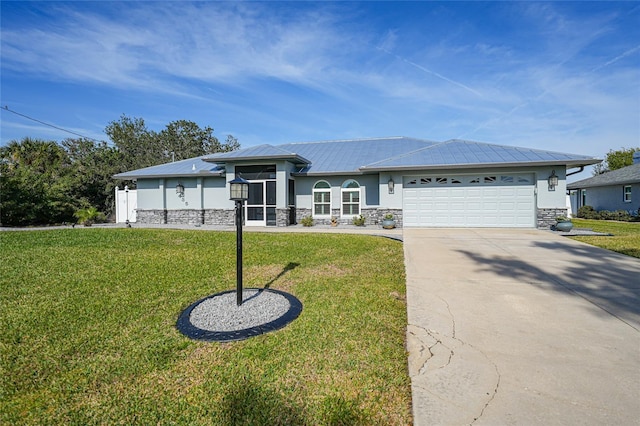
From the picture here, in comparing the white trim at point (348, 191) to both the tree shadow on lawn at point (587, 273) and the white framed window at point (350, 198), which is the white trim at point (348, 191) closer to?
the white framed window at point (350, 198)

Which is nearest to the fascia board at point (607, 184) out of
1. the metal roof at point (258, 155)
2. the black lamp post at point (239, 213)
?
the metal roof at point (258, 155)

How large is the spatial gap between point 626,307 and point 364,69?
1269 centimetres

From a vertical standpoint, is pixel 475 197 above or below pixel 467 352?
above

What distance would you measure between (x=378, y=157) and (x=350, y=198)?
2.92m

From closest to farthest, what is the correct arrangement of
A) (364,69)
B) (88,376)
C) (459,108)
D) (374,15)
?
1. (88,376)
2. (374,15)
3. (364,69)
4. (459,108)

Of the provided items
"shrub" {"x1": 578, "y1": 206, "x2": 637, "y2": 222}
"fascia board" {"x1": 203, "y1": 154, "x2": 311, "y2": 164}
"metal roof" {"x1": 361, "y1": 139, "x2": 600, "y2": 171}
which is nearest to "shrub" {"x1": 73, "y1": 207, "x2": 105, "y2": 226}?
"fascia board" {"x1": 203, "y1": 154, "x2": 311, "y2": 164}

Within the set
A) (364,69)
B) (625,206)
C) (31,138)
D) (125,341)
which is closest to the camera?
(125,341)

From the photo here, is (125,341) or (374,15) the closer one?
(125,341)

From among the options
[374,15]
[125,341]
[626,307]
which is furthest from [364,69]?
[125,341]

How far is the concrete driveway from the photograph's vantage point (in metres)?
1.94

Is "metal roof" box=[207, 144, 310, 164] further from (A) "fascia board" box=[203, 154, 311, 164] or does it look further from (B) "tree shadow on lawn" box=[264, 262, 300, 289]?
(B) "tree shadow on lawn" box=[264, 262, 300, 289]

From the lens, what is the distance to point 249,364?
2543 millimetres

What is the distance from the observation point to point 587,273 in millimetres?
5176

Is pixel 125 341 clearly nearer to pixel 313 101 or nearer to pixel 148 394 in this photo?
pixel 148 394
